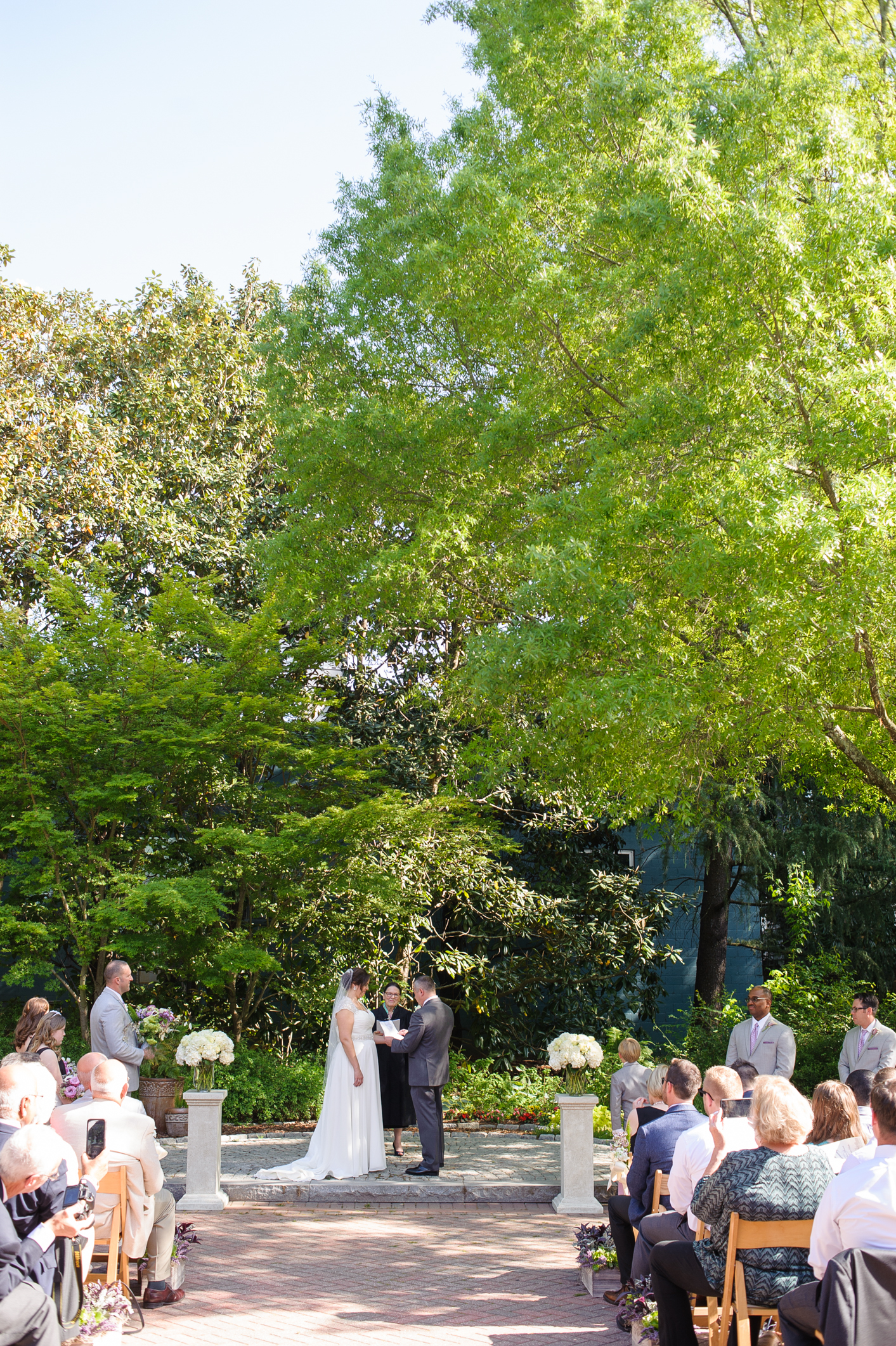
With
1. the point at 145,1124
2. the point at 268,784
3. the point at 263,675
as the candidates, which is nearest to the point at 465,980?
the point at 268,784

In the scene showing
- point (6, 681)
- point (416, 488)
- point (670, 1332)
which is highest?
point (416, 488)

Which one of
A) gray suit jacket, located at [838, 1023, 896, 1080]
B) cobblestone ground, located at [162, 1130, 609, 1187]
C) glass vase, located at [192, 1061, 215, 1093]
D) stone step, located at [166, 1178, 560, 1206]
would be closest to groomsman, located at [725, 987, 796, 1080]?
gray suit jacket, located at [838, 1023, 896, 1080]

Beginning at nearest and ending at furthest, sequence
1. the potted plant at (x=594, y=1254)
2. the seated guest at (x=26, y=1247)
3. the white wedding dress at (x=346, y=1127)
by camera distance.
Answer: the seated guest at (x=26, y=1247), the potted plant at (x=594, y=1254), the white wedding dress at (x=346, y=1127)

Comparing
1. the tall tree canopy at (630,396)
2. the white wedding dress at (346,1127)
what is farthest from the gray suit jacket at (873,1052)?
the white wedding dress at (346,1127)

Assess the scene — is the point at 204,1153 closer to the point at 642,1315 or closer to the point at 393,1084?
the point at 393,1084

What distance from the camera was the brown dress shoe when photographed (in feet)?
22.9

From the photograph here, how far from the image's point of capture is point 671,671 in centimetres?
964

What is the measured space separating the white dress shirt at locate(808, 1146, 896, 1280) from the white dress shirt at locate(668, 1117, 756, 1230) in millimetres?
1378

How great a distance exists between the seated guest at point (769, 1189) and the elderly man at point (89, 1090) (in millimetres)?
3423

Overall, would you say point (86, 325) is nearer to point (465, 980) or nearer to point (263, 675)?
point (263, 675)

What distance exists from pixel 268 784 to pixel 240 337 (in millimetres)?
9335

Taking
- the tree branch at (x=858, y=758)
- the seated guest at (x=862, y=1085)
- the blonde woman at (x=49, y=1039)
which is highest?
the tree branch at (x=858, y=758)

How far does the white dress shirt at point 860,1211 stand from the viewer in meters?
4.14

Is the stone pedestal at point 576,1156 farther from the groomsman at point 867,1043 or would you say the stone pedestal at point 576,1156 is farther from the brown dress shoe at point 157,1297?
the brown dress shoe at point 157,1297
